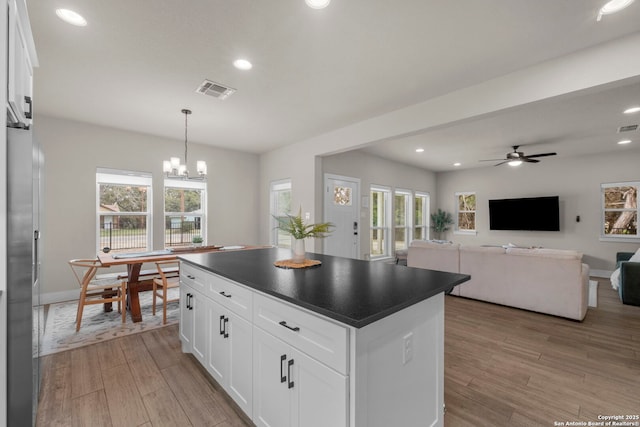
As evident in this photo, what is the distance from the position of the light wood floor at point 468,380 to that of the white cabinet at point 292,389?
47 cm

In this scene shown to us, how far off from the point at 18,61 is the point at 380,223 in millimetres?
6428

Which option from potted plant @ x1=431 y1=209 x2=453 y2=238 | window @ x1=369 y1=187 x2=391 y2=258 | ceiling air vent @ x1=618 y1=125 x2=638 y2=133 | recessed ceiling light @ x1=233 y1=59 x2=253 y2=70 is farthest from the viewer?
potted plant @ x1=431 y1=209 x2=453 y2=238

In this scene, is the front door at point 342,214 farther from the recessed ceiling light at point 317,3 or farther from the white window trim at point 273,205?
the recessed ceiling light at point 317,3

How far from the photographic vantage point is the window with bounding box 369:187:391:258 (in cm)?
681

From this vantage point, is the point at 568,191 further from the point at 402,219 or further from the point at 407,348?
the point at 407,348

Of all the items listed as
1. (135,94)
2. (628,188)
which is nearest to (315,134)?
(135,94)

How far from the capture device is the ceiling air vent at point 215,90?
9.97 ft

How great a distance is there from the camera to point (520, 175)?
23.6ft

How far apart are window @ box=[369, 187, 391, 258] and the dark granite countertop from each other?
4552 mm

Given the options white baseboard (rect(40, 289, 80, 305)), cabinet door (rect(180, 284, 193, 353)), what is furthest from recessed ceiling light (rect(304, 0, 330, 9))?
white baseboard (rect(40, 289, 80, 305))

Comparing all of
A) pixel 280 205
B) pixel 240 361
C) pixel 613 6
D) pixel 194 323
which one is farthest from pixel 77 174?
pixel 613 6

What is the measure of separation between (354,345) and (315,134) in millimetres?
4259

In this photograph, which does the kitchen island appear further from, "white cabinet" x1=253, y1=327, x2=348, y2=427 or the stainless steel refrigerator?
the stainless steel refrigerator

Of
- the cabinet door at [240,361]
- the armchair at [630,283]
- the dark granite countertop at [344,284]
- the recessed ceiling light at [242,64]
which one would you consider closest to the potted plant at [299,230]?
the dark granite countertop at [344,284]
